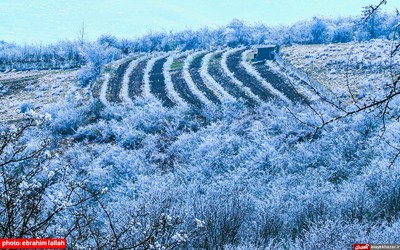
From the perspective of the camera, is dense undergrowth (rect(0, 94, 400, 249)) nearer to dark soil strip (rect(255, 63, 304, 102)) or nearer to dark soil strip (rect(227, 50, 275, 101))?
dark soil strip (rect(255, 63, 304, 102))

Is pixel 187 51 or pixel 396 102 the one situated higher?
pixel 187 51

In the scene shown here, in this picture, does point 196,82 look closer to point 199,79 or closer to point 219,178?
point 199,79

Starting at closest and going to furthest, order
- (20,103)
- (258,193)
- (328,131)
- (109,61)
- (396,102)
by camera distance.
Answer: (258,193) → (328,131) → (396,102) → (20,103) → (109,61)

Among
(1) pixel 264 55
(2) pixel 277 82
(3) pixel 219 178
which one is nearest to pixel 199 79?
(2) pixel 277 82

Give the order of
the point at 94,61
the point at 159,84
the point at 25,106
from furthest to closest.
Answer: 1. the point at 94,61
2. the point at 159,84
3. the point at 25,106

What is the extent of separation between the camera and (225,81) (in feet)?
108

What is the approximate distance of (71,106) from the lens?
30.5m

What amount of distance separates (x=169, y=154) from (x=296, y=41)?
33.4 metres

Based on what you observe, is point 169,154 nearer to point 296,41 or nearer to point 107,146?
point 107,146

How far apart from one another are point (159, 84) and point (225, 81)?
20.4 feet

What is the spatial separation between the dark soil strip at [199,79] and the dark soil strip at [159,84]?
3.05 meters

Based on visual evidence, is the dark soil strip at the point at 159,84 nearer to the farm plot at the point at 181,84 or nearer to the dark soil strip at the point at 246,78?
the farm plot at the point at 181,84

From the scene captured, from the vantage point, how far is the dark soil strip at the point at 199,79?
28898 mm

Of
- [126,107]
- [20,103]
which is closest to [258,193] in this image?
[126,107]
